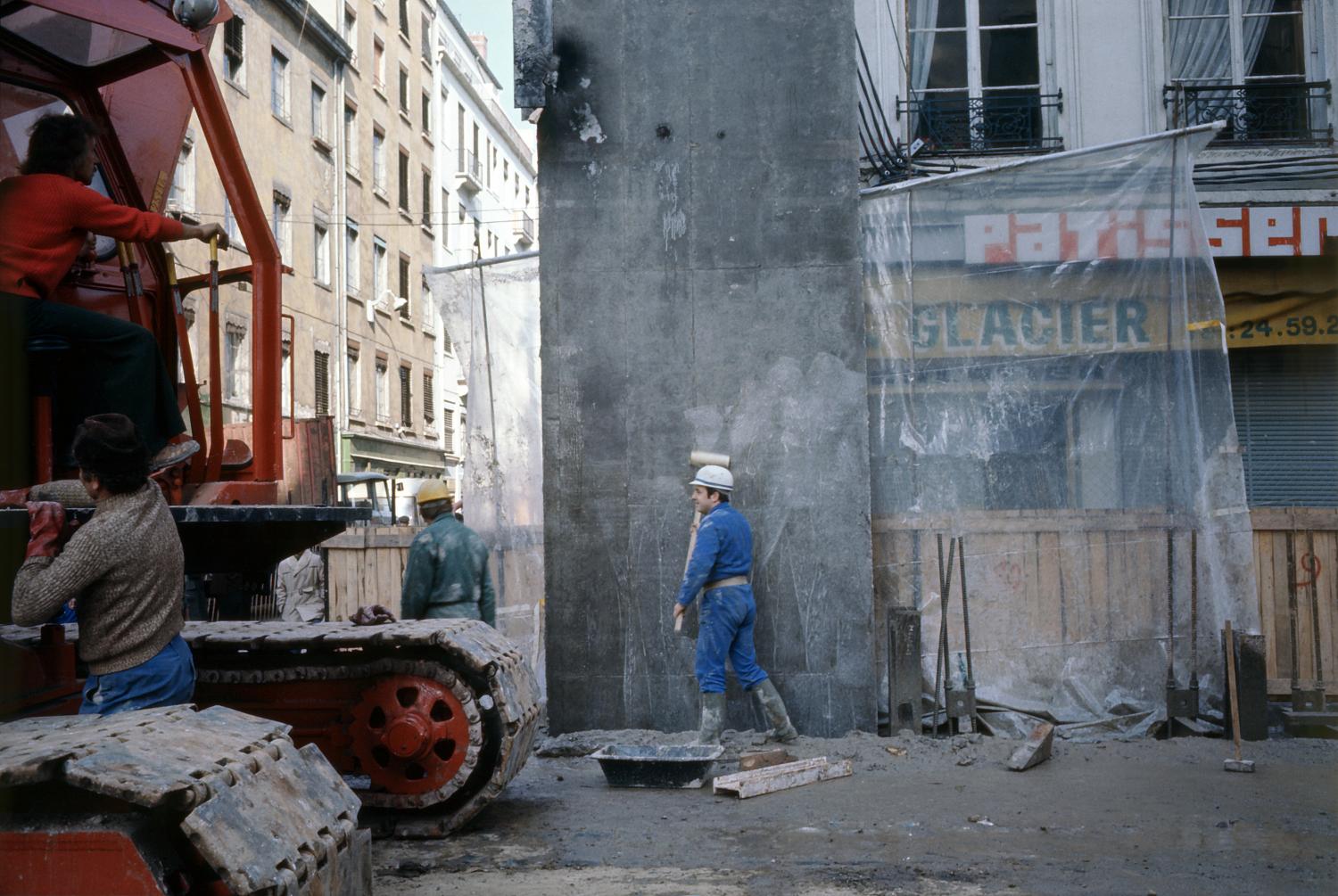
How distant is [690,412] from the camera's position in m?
8.48

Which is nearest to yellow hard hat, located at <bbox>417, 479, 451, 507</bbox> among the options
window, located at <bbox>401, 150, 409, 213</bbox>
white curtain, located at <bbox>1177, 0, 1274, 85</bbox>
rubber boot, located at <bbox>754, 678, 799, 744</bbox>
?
rubber boot, located at <bbox>754, 678, 799, 744</bbox>

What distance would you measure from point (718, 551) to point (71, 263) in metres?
4.29

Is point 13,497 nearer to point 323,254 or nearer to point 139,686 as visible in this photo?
point 139,686

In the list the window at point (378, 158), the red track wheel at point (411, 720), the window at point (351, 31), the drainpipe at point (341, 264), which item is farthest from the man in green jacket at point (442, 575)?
the window at point (378, 158)

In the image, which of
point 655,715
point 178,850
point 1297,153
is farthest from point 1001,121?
point 178,850

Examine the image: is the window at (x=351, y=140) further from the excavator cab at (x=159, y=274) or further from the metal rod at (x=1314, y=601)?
the excavator cab at (x=159, y=274)

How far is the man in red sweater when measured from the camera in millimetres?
4418

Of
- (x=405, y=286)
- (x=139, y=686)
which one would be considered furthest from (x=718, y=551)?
(x=405, y=286)

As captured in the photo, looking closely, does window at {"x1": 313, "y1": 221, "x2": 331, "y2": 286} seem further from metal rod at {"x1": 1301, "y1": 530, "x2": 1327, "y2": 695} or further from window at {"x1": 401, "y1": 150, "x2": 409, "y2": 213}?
metal rod at {"x1": 1301, "y1": 530, "x2": 1327, "y2": 695}

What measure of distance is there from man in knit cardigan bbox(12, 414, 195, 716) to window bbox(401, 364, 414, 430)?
39834 millimetres

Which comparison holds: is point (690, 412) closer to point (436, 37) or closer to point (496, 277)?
point (496, 277)

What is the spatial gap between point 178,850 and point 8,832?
0.40 m

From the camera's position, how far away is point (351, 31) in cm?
3925

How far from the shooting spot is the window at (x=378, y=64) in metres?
41.0
